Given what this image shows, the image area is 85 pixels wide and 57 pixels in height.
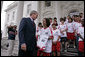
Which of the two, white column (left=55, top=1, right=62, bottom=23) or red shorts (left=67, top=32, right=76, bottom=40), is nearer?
red shorts (left=67, top=32, right=76, bottom=40)

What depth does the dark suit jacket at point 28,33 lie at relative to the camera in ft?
9.71

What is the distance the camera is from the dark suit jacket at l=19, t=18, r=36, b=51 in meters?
2.96

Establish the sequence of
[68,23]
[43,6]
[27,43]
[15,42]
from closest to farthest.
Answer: [27,43]
[68,23]
[15,42]
[43,6]

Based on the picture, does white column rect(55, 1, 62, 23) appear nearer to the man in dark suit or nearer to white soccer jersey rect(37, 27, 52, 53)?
white soccer jersey rect(37, 27, 52, 53)

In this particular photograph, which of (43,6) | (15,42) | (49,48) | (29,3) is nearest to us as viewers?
(49,48)

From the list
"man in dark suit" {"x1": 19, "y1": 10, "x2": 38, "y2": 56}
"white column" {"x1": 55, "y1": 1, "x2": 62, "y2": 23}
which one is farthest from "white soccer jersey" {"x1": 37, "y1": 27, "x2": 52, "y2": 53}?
"white column" {"x1": 55, "y1": 1, "x2": 62, "y2": 23}

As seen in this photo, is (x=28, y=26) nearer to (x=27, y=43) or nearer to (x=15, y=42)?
(x=27, y=43)

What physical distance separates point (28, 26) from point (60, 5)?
13.3 metres

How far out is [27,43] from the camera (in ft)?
9.81

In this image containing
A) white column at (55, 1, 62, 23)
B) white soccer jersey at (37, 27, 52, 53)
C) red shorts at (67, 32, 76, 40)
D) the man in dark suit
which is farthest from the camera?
white column at (55, 1, 62, 23)

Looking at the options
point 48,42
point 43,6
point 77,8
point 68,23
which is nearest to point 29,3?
point 43,6

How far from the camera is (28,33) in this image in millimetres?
3062

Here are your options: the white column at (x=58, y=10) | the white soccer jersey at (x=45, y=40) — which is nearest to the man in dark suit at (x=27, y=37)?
the white soccer jersey at (x=45, y=40)

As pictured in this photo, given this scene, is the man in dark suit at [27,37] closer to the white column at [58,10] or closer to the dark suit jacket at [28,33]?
the dark suit jacket at [28,33]
